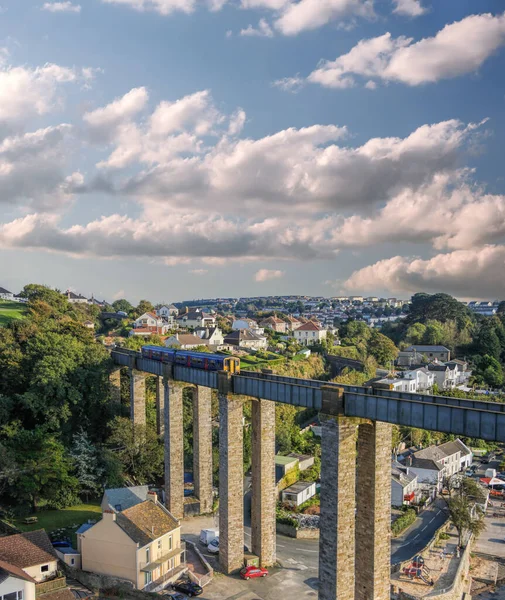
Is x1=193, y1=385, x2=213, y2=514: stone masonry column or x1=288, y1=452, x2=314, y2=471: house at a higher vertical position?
x1=193, y1=385, x2=213, y2=514: stone masonry column

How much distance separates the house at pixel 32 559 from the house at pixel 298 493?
1980cm

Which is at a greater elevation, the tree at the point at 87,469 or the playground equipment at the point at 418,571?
the tree at the point at 87,469

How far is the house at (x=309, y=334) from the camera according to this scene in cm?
11094

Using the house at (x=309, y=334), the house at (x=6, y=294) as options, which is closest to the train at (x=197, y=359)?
the house at (x=309, y=334)

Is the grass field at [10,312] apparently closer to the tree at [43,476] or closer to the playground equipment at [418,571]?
the tree at [43,476]

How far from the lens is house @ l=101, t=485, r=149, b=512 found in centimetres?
3061

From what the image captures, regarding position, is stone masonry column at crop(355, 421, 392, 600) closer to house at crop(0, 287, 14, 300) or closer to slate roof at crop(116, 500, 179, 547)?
slate roof at crop(116, 500, 179, 547)

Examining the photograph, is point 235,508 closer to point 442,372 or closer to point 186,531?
point 186,531

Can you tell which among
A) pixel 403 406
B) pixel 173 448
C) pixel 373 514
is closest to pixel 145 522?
pixel 173 448

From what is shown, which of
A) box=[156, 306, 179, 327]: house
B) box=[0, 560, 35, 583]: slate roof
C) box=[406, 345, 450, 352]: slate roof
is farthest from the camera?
A: box=[156, 306, 179, 327]: house

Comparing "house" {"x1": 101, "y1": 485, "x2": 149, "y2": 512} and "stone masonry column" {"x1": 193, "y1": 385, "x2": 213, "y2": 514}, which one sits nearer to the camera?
"house" {"x1": 101, "y1": 485, "x2": 149, "y2": 512}

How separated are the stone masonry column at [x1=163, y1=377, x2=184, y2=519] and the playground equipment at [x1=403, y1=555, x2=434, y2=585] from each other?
15.0 m

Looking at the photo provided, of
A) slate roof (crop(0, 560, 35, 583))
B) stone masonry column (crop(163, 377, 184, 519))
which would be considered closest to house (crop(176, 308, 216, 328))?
stone masonry column (crop(163, 377, 184, 519))

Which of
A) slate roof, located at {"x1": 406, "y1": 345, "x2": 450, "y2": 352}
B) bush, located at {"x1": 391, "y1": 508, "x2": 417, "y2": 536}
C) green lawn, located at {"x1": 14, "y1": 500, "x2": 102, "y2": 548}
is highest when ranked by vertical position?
slate roof, located at {"x1": 406, "y1": 345, "x2": 450, "y2": 352}
